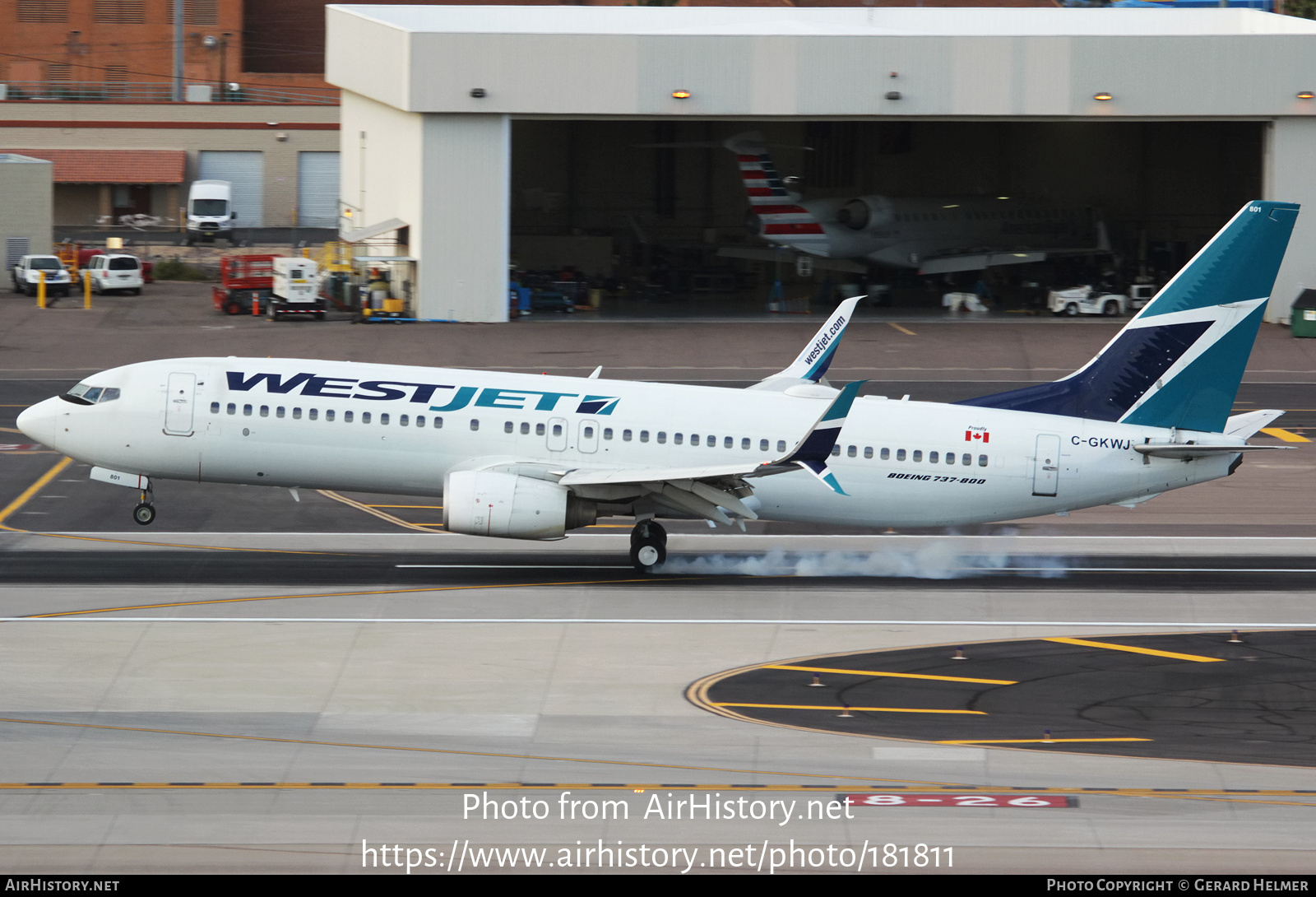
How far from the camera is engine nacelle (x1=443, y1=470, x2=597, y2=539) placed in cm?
3394

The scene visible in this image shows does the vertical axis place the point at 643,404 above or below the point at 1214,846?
above

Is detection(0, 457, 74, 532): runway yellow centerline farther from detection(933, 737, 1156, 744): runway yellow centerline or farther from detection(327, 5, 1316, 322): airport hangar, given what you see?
detection(327, 5, 1316, 322): airport hangar

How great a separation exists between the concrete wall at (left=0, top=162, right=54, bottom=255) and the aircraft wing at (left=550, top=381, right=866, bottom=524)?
204 feet

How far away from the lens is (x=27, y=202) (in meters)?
87.5

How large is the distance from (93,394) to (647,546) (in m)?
13.0

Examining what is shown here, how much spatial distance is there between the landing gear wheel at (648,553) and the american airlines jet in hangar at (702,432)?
42 mm

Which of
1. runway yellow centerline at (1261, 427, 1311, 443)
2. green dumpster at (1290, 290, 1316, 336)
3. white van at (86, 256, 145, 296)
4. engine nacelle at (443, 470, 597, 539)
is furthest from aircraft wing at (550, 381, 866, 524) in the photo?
white van at (86, 256, 145, 296)

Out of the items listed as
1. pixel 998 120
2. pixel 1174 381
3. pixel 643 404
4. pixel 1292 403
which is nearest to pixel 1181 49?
pixel 998 120

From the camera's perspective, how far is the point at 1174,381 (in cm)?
3612

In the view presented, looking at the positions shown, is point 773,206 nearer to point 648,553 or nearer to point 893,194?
point 893,194

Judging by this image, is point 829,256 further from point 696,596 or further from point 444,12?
point 696,596

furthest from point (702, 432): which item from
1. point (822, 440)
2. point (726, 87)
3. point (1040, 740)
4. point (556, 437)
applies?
point (726, 87)

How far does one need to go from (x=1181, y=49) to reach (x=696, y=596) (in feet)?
160

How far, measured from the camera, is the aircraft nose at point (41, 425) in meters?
36.1
